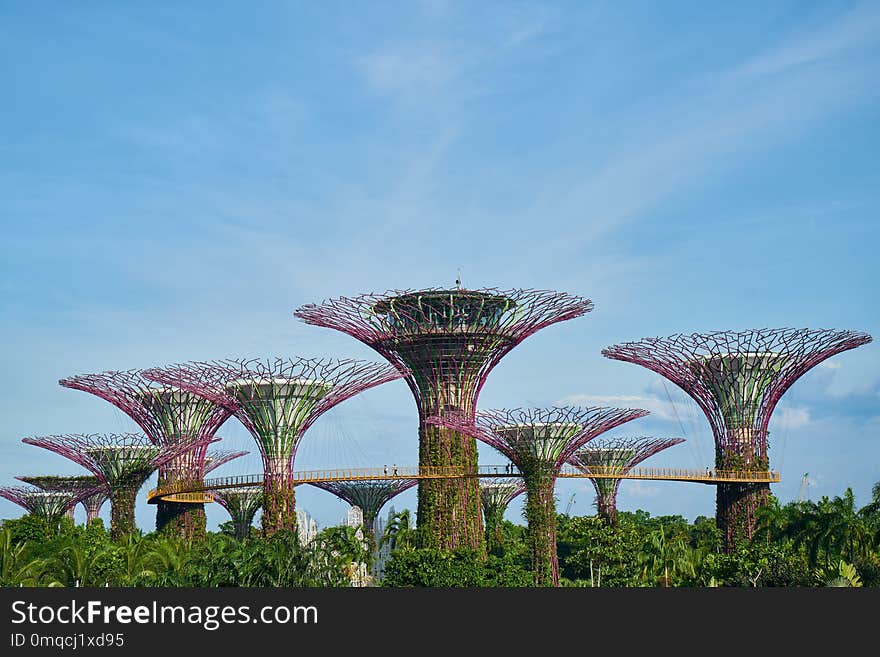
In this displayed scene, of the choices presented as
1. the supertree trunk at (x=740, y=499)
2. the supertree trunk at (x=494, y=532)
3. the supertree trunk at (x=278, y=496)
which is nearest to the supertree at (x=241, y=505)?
the supertree trunk at (x=494, y=532)

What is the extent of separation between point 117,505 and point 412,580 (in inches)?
1098

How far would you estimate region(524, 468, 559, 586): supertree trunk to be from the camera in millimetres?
55281

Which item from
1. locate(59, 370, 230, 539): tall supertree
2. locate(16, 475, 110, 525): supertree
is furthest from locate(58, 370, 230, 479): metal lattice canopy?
locate(16, 475, 110, 525): supertree

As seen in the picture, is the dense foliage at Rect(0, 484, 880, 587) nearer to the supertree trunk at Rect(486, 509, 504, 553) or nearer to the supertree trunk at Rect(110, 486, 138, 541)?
the supertree trunk at Rect(110, 486, 138, 541)

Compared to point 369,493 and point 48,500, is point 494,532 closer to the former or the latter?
point 369,493

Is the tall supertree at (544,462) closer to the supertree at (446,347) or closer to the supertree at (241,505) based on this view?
the supertree at (446,347)

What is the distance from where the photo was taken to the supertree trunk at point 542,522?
5528cm

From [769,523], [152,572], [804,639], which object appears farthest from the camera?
[769,523]

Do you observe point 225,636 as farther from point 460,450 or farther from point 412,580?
point 460,450

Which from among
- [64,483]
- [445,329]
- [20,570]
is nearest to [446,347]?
[445,329]

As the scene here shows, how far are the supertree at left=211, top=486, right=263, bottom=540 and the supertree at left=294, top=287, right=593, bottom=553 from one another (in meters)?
25.8

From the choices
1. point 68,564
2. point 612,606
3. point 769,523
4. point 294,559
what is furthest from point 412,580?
point 612,606

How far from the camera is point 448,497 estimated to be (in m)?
62.0

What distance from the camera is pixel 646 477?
6400 centimetres
